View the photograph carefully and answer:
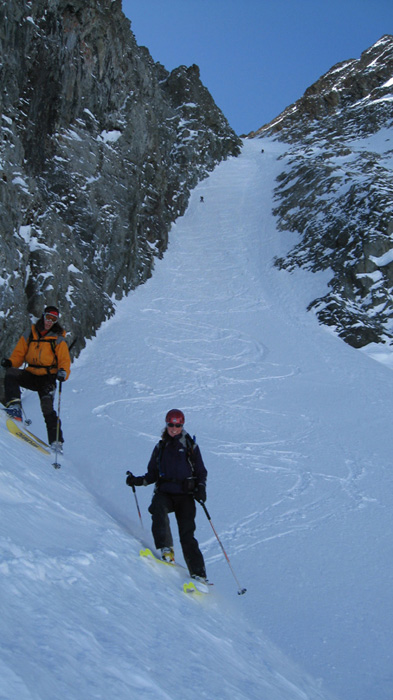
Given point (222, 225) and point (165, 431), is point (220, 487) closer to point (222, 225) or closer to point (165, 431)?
point (165, 431)

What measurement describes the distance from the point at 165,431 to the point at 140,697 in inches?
139

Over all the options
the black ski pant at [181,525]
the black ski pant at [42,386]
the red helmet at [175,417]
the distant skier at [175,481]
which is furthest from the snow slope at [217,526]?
the red helmet at [175,417]

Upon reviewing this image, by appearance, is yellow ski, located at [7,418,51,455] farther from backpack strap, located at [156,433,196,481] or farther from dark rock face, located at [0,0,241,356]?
dark rock face, located at [0,0,241,356]

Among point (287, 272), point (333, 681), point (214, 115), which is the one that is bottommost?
point (333, 681)

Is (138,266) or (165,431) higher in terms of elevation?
(138,266)

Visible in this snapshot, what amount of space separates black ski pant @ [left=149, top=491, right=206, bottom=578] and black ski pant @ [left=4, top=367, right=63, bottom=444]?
2.95 m

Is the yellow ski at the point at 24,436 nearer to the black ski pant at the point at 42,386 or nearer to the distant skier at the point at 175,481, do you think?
the black ski pant at the point at 42,386

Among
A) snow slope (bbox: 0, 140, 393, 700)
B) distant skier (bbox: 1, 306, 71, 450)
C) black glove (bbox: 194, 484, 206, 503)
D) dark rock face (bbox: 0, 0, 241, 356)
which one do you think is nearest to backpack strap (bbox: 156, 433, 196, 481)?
black glove (bbox: 194, 484, 206, 503)

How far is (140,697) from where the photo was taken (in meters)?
2.68

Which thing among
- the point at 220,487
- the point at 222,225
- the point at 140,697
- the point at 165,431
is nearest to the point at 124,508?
the point at 220,487

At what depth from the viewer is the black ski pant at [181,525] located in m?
5.73

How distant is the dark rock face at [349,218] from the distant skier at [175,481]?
16.3 metres

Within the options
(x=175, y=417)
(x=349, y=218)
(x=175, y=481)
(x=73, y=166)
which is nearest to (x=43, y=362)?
(x=175, y=417)

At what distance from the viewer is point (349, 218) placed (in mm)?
28359
